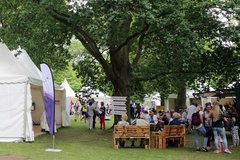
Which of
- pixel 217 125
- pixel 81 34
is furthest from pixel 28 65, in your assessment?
pixel 217 125

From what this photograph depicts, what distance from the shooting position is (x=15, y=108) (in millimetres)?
16984

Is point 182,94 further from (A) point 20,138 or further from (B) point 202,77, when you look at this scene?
(A) point 20,138

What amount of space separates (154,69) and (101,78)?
4.16 meters

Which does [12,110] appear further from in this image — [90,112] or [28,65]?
[90,112]

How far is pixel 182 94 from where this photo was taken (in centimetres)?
3083

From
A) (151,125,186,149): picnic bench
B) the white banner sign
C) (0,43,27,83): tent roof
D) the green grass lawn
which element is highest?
(0,43,27,83): tent roof

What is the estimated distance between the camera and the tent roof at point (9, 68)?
1702 centimetres

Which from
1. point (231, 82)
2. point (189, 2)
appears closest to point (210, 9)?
point (189, 2)

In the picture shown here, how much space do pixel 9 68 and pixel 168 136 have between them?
7118 millimetres

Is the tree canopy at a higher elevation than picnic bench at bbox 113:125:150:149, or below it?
higher

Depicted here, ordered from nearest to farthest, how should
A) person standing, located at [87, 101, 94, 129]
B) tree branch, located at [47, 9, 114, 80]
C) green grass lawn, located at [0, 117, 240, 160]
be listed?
green grass lawn, located at [0, 117, 240, 160] < tree branch, located at [47, 9, 114, 80] < person standing, located at [87, 101, 94, 129]

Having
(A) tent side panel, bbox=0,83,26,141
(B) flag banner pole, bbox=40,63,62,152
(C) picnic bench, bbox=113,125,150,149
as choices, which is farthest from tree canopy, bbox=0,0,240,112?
(C) picnic bench, bbox=113,125,150,149

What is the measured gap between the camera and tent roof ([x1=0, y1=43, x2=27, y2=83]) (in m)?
17.0

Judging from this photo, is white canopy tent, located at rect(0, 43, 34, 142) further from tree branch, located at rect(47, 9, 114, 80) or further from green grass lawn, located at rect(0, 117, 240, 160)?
tree branch, located at rect(47, 9, 114, 80)
